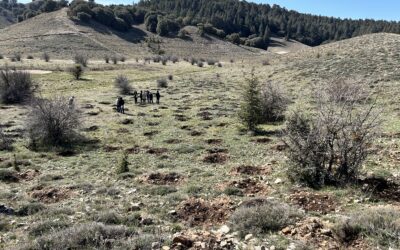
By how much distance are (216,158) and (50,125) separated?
31.4ft

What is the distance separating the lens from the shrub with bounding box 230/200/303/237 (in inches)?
344

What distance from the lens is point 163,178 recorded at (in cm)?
1412

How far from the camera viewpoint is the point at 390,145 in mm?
16047

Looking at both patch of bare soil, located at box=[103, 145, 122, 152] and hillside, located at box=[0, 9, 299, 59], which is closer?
patch of bare soil, located at box=[103, 145, 122, 152]

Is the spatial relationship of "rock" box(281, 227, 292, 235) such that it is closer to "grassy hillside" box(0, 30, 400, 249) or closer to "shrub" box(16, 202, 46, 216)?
"grassy hillside" box(0, 30, 400, 249)

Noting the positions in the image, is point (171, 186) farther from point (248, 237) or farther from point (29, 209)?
point (248, 237)

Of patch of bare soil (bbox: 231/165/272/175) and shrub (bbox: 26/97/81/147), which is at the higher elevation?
patch of bare soil (bbox: 231/165/272/175)

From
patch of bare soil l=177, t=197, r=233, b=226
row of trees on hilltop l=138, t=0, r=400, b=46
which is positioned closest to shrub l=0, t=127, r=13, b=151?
patch of bare soil l=177, t=197, r=233, b=226

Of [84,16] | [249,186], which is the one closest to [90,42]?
[84,16]

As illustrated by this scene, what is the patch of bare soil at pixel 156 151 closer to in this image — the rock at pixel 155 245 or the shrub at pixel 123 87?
the rock at pixel 155 245

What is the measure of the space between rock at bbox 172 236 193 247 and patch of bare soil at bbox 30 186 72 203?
5.52 m

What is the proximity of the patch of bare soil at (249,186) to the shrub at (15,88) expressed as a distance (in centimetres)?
2829

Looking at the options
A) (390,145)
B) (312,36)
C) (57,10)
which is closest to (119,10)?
(57,10)

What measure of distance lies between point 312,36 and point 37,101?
571 ft
